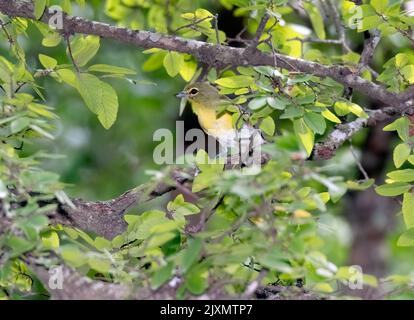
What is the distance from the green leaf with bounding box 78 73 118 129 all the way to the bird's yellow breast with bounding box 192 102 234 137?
0.62 m

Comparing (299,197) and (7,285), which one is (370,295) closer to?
(299,197)

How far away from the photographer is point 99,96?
146 inches

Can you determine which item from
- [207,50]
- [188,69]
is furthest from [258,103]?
[188,69]

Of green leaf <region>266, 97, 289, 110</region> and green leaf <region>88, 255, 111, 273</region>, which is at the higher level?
green leaf <region>266, 97, 289, 110</region>

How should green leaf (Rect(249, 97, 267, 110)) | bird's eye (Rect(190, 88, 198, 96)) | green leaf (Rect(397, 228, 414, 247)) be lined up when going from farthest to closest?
bird's eye (Rect(190, 88, 198, 96)) < green leaf (Rect(397, 228, 414, 247)) < green leaf (Rect(249, 97, 267, 110))

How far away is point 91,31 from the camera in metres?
3.79

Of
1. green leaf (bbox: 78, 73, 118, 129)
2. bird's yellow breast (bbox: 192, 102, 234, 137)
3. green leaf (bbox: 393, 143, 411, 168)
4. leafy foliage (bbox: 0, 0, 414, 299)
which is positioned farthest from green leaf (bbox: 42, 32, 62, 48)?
green leaf (bbox: 393, 143, 411, 168)

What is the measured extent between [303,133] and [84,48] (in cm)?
Answer: 106

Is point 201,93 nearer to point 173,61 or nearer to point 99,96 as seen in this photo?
point 173,61

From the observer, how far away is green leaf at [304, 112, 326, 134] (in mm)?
3436

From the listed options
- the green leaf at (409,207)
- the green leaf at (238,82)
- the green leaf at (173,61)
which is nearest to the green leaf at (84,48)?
the green leaf at (173,61)

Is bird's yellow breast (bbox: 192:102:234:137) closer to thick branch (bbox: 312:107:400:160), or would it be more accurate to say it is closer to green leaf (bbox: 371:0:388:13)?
thick branch (bbox: 312:107:400:160)
